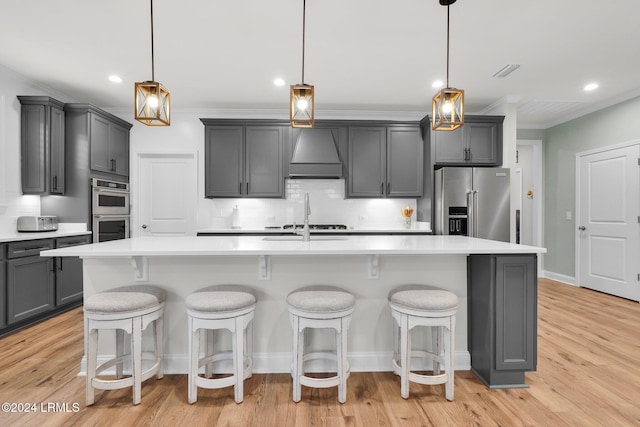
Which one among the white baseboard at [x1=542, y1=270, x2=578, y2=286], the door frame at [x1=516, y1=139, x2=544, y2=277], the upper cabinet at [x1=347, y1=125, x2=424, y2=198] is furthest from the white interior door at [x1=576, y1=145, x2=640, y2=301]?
the upper cabinet at [x1=347, y1=125, x2=424, y2=198]

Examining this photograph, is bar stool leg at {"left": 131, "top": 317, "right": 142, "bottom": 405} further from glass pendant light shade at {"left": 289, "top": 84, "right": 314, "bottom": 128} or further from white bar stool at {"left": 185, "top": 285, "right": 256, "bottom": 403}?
glass pendant light shade at {"left": 289, "top": 84, "right": 314, "bottom": 128}

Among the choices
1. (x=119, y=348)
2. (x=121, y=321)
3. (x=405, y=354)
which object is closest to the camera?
(x=121, y=321)

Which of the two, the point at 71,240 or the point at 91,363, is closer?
the point at 91,363

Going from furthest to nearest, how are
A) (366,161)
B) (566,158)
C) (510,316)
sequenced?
(566,158) → (366,161) → (510,316)

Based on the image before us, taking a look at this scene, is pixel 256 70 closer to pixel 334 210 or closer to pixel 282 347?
pixel 334 210

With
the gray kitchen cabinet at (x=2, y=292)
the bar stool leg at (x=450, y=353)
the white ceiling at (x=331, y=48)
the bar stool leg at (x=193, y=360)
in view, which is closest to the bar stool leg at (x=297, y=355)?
the bar stool leg at (x=193, y=360)

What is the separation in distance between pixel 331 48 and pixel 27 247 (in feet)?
11.9

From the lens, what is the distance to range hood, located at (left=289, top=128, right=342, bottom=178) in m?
4.56

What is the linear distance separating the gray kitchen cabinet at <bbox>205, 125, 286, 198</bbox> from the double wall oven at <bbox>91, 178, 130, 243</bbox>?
1225mm

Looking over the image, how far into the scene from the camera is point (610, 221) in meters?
4.56

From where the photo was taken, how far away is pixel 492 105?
468 centimetres

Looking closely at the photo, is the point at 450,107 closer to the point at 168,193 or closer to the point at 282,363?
the point at 282,363

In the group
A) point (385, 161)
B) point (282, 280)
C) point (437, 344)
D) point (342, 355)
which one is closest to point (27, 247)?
point (282, 280)

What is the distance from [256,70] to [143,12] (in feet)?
4.03
